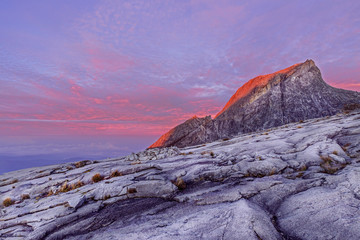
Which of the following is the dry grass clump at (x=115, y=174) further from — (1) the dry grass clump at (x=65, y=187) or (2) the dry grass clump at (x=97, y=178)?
(1) the dry grass clump at (x=65, y=187)

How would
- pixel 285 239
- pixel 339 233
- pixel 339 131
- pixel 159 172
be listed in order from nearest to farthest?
pixel 339 233 → pixel 285 239 → pixel 159 172 → pixel 339 131

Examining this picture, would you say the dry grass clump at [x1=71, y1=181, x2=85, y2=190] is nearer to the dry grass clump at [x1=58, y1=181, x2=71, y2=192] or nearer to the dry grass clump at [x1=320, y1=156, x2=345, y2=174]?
the dry grass clump at [x1=58, y1=181, x2=71, y2=192]

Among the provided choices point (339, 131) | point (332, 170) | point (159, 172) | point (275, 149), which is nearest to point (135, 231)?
point (159, 172)

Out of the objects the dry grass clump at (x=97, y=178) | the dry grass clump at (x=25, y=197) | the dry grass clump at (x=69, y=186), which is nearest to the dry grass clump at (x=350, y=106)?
the dry grass clump at (x=97, y=178)

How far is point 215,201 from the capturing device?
10867 mm

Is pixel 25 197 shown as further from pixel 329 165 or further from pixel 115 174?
pixel 329 165

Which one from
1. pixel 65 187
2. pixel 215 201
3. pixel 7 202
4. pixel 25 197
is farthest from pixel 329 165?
pixel 7 202

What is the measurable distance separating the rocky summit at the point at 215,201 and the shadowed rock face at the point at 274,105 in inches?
1887

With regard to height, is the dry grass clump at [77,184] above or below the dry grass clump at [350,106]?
below

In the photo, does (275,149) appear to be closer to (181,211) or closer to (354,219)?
(354,219)

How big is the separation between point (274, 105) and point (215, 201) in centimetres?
6617

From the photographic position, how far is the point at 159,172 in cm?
1686

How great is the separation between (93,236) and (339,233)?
37.3ft

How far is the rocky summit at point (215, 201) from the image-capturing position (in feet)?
26.6
